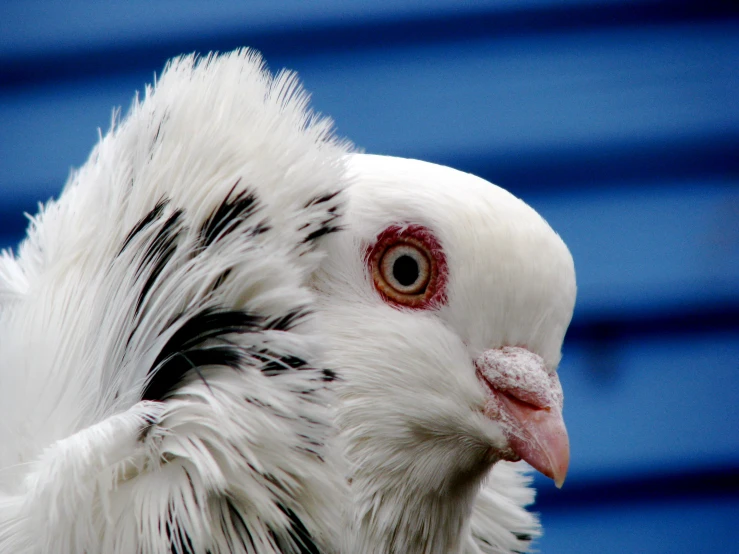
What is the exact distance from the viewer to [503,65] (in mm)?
2084

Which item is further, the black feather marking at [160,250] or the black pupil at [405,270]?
the black pupil at [405,270]

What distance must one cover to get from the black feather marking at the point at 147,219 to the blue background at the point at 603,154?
1.01 metres

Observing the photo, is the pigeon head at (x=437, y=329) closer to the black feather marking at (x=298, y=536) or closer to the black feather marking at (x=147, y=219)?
the black feather marking at (x=298, y=536)

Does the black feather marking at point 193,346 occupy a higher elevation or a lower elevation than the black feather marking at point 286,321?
lower

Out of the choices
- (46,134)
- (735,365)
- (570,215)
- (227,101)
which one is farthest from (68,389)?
(735,365)

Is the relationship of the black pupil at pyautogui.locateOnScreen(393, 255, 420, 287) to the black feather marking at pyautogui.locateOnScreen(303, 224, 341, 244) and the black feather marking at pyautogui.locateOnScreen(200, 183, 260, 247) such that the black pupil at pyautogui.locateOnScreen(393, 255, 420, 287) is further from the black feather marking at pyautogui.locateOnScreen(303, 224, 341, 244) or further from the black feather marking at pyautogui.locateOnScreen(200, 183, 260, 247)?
the black feather marking at pyautogui.locateOnScreen(200, 183, 260, 247)

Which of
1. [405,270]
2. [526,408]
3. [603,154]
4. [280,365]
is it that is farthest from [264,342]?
[603,154]

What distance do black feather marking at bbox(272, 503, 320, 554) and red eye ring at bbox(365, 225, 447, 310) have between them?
352 millimetres

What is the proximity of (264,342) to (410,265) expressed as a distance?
29cm

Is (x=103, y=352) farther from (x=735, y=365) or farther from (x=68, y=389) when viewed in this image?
(x=735, y=365)

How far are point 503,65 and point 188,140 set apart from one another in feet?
3.76

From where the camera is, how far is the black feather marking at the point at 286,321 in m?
1.13

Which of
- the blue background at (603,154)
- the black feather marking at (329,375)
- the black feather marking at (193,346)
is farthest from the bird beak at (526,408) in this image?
the blue background at (603,154)

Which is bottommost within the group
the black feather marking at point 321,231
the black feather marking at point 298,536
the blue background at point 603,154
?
the black feather marking at point 298,536
